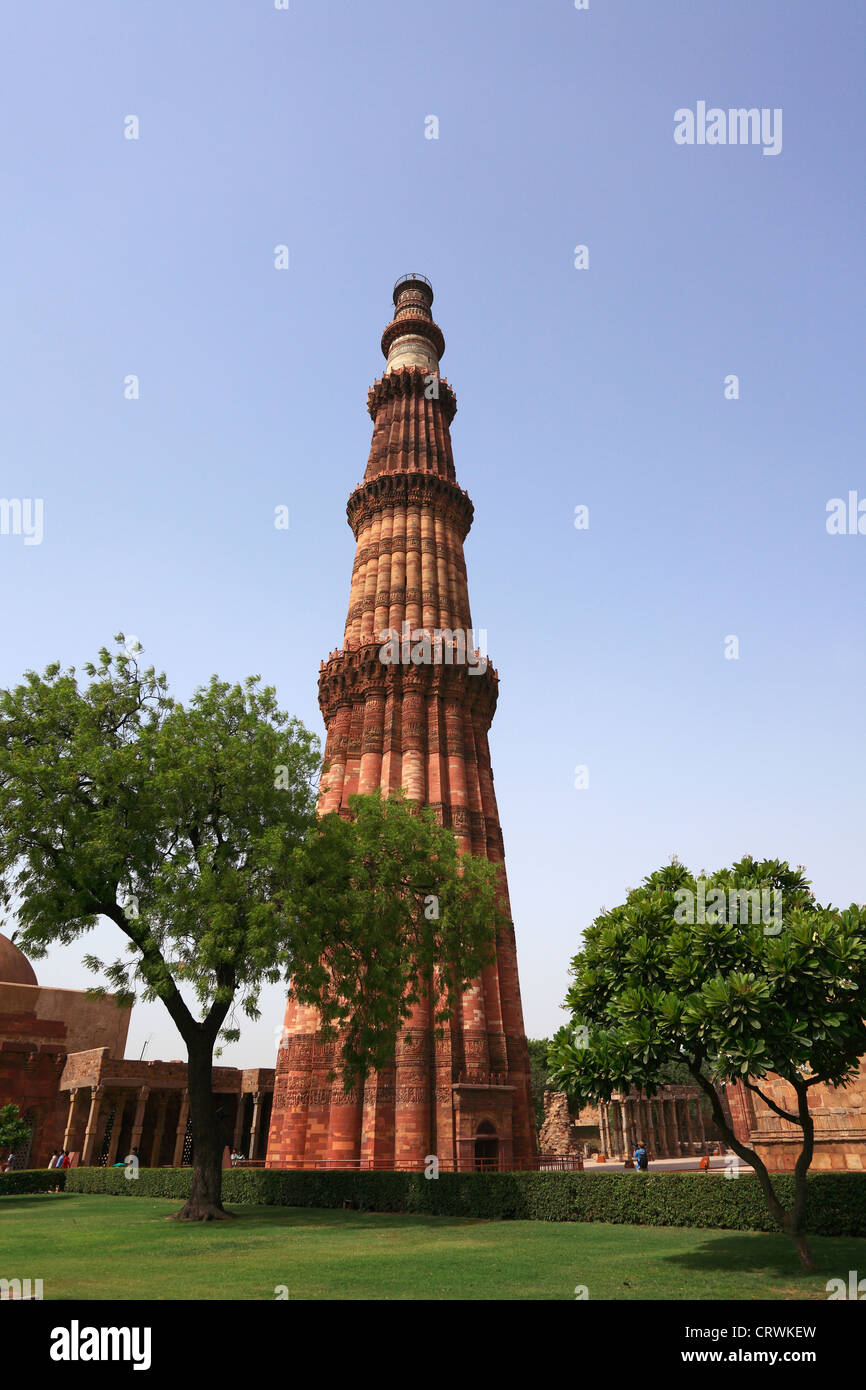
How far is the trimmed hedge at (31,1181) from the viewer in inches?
1155

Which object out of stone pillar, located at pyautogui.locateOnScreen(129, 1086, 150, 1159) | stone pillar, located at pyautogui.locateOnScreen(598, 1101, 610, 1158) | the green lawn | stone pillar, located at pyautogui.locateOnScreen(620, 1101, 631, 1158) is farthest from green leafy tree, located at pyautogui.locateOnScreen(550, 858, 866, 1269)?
stone pillar, located at pyautogui.locateOnScreen(598, 1101, 610, 1158)

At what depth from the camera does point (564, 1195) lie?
66.1ft

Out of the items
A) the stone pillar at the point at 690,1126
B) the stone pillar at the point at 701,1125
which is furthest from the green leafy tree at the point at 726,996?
the stone pillar at the point at 701,1125

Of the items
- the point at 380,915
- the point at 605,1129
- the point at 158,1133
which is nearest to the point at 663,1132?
the point at 605,1129

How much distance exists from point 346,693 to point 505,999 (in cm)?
1589

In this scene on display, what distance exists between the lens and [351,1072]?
79.7 ft

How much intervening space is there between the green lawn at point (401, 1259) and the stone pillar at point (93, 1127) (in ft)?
55.2

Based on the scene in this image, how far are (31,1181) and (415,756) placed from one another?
71.0ft

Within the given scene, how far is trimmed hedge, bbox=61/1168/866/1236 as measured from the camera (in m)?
16.1

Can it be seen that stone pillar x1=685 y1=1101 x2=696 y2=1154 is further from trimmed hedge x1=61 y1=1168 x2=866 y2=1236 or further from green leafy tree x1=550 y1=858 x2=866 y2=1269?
green leafy tree x1=550 y1=858 x2=866 y2=1269

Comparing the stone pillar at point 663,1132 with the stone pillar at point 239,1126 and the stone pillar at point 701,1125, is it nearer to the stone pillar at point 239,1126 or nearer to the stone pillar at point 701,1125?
the stone pillar at point 701,1125

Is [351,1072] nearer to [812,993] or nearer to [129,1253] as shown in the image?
[129,1253]

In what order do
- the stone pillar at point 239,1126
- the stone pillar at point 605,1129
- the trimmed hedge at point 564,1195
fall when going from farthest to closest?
the stone pillar at point 605,1129
the stone pillar at point 239,1126
the trimmed hedge at point 564,1195
